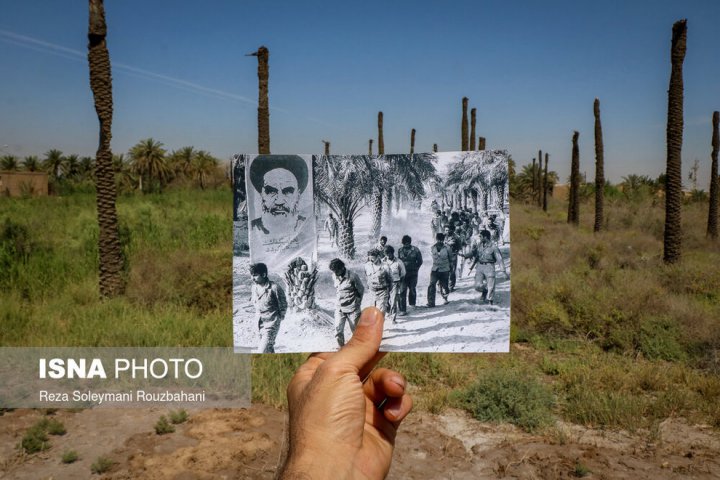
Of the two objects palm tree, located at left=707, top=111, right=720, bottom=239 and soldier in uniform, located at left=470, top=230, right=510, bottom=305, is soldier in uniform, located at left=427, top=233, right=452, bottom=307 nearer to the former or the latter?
soldier in uniform, located at left=470, top=230, right=510, bottom=305

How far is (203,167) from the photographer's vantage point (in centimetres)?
7550

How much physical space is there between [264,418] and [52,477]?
226 centimetres

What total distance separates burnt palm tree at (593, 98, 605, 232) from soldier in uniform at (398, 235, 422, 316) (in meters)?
24.9

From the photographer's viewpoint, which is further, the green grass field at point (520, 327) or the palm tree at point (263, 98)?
the palm tree at point (263, 98)

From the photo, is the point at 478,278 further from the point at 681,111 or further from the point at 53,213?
the point at 53,213

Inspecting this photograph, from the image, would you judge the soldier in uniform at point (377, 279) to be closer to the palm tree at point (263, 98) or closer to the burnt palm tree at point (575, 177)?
the palm tree at point (263, 98)

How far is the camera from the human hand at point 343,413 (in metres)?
1.91

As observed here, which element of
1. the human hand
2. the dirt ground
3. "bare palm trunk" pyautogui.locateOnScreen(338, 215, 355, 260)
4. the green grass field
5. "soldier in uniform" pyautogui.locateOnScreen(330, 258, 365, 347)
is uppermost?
"bare palm trunk" pyautogui.locateOnScreen(338, 215, 355, 260)

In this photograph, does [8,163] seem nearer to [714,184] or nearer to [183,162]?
[183,162]

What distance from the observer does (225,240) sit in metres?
16.4

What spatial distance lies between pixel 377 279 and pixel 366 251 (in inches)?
5.3

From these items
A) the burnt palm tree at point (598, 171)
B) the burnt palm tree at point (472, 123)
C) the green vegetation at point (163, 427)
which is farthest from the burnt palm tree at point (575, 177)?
the green vegetation at point (163, 427)

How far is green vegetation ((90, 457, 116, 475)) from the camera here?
16.7 ft

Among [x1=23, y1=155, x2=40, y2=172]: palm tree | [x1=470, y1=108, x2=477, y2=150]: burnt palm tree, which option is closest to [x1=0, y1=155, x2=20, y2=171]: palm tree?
[x1=23, y1=155, x2=40, y2=172]: palm tree
